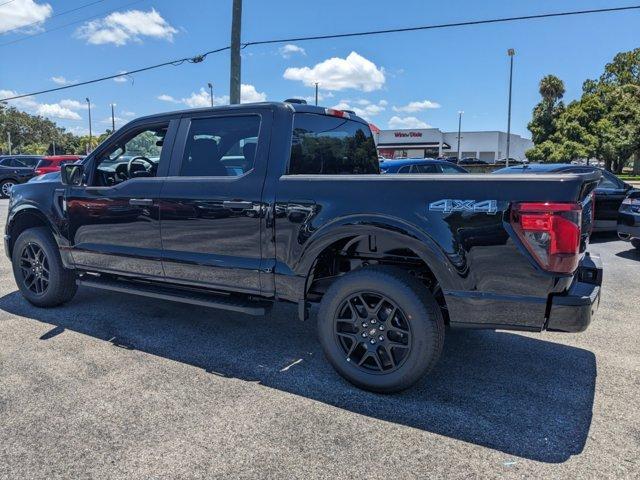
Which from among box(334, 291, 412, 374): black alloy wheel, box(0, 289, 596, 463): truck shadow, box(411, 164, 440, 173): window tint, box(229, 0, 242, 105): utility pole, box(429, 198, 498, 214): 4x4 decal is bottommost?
box(0, 289, 596, 463): truck shadow

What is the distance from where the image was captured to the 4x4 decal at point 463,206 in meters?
2.81

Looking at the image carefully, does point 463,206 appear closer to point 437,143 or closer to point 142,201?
point 142,201

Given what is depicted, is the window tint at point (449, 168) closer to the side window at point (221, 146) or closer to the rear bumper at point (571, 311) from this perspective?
the side window at point (221, 146)

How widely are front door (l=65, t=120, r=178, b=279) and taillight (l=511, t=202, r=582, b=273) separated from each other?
2782 mm

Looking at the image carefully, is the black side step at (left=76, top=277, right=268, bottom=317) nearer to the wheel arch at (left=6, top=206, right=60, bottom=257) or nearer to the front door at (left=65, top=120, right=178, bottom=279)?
the front door at (left=65, top=120, right=178, bottom=279)

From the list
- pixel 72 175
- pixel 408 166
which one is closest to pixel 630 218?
pixel 408 166

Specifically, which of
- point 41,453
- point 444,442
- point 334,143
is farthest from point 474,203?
point 41,453

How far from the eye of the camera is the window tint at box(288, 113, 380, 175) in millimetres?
3760

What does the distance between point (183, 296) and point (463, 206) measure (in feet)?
7.70

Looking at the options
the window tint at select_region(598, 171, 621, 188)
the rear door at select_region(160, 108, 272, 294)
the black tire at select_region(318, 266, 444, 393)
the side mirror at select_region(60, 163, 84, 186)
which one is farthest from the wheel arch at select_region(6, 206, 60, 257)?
the window tint at select_region(598, 171, 621, 188)

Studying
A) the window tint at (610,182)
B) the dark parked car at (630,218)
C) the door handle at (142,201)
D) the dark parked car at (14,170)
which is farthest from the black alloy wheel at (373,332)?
the dark parked car at (14,170)

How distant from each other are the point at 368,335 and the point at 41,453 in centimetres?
197

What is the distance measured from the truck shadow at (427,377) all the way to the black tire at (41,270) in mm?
156

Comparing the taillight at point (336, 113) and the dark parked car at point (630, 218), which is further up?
the taillight at point (336, 113)
